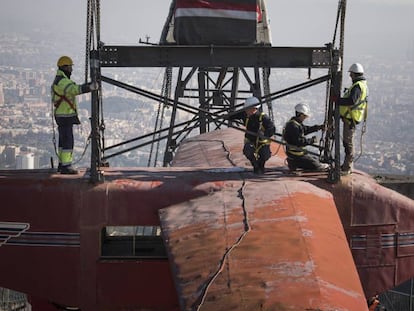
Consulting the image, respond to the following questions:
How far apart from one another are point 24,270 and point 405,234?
21.1 ft

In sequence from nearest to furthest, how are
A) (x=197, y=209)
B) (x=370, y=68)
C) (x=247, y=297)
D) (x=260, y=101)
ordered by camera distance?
(x=247, y=297), (x=197, y=209), (x=260, y=101), (x=370, y=68)

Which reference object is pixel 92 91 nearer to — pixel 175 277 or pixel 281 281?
pixel 175 277

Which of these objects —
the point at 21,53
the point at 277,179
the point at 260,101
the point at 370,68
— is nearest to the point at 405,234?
the point at 277,179

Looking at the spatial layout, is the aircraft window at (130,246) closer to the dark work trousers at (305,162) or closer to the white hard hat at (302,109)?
the dark work trousers at (305,162)

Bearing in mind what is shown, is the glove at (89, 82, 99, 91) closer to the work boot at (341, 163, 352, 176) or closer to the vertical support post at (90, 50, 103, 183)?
the vertical support post at (90, 50, 103, 183)

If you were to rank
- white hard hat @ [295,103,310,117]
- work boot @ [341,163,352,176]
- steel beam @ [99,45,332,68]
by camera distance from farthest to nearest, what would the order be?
white hard hat @ [295,103,310,117] < work boot @ [341,163,352,176] < steel beam @ [99,45,332,68]

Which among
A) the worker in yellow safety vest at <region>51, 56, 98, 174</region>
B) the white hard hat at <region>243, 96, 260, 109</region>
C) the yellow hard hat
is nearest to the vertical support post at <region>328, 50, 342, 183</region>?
the white hard hat at <region>243, 96, 260, 109</region>

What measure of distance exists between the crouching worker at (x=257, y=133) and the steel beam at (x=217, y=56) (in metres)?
0.73

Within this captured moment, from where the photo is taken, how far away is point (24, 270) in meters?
10.4

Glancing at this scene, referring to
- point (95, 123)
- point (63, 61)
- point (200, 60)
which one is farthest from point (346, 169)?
point (63, 61)

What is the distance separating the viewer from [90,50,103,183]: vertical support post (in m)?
10.4

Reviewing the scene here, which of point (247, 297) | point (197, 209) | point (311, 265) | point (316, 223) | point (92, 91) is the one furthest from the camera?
point (92, 91)

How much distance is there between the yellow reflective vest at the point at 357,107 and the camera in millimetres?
11195

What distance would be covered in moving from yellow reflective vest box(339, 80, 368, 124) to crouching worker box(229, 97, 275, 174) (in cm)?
146
